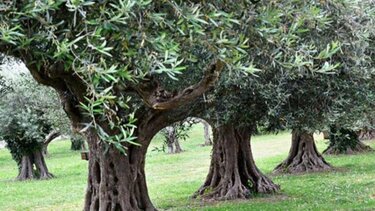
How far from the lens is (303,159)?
22312 mm

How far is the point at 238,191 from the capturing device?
1520 cm

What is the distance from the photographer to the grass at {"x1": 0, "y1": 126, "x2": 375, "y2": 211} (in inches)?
540

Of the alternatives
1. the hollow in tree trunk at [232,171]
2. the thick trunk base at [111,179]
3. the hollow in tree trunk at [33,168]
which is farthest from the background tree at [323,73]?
the hollow in tree trunk at [33,168]

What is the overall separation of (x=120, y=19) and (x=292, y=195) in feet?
→ 42.4

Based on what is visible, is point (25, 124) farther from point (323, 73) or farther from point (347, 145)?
point (323, 73)

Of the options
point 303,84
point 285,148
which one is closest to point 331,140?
point 285,148

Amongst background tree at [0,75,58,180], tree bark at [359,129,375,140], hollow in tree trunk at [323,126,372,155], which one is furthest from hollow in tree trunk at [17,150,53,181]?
tree bark at [359,129,375,140]

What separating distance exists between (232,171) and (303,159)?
25.1 feet

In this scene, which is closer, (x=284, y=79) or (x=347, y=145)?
(x=284, y=79)

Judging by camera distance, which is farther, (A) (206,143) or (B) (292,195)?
(A) (206,143)

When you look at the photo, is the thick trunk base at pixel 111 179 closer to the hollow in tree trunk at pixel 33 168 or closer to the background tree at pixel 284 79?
the background tree at pixel 284 79

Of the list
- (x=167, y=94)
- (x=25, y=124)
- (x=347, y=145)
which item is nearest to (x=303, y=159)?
(x=347, y=145)

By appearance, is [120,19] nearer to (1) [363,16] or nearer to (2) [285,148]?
(1) [363,16]

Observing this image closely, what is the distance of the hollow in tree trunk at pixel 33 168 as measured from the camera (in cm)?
2622
